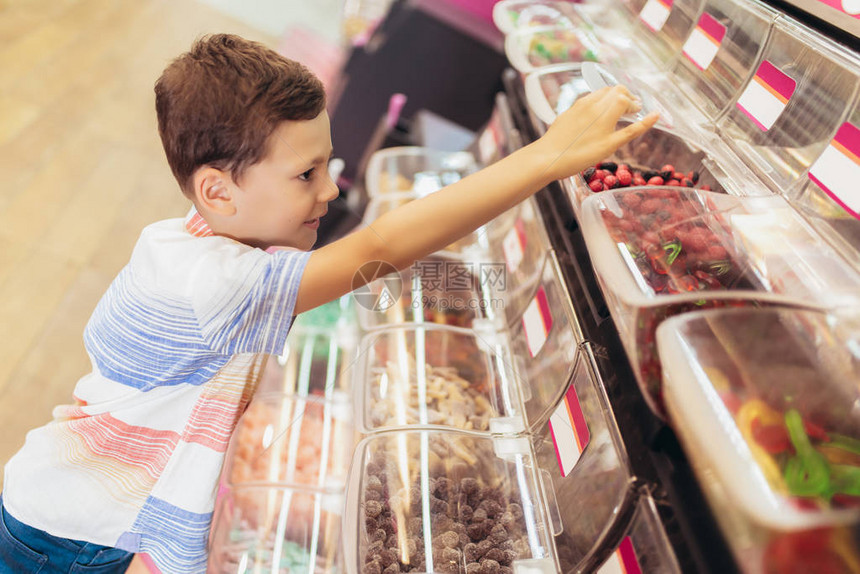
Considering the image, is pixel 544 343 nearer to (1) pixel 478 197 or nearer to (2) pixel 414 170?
(1) pixel 478 197

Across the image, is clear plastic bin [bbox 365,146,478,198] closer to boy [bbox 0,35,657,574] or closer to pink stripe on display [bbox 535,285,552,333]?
pink stripe on display [bbox 535,285,552,333]

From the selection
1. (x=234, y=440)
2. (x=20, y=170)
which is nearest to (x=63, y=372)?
(x=234, y=440)

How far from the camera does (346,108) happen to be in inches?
118

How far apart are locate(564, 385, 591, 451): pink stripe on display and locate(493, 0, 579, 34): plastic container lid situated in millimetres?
1142

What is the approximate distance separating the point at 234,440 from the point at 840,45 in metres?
1.50

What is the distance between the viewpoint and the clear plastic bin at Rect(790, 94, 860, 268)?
939 mm

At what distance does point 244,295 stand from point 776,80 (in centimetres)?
108

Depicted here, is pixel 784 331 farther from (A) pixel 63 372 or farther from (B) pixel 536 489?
(A) pixel 63 372

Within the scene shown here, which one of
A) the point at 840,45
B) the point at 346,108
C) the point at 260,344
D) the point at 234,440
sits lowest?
the point at 234,440

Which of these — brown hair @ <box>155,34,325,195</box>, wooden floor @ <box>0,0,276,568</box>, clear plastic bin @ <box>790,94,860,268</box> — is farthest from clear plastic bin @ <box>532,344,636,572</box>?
wooden floor @ <box>0,0,276,568</box>

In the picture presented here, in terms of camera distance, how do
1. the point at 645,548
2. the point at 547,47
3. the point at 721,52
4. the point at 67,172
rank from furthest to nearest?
the point at 67,172 < the point at 547,47 < the point at 721,52 < the point at 645,548

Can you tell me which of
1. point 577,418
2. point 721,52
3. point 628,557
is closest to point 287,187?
point 577,418

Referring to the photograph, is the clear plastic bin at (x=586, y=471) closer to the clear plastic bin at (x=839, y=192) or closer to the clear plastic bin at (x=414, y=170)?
the clear plastic bin at (x=839, y=192)

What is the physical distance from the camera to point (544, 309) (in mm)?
1330
